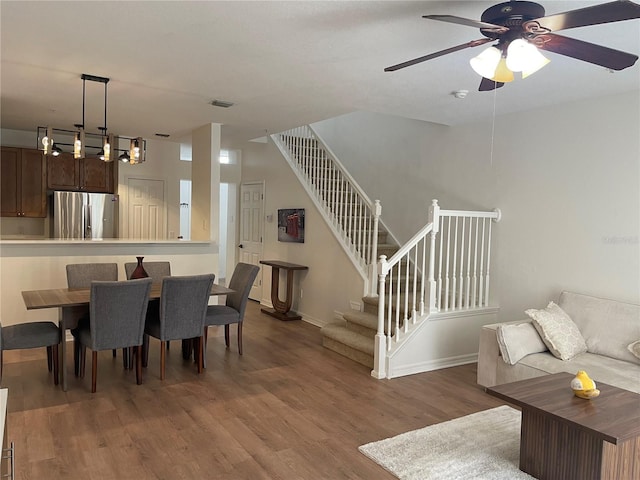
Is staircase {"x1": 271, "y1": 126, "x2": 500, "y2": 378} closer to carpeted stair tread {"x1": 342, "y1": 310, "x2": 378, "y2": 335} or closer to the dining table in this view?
carpeted stair tread {"x1": 342, "y1": 310, "x2": 378, "y2": 335}

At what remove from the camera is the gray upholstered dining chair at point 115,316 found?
12.5ft

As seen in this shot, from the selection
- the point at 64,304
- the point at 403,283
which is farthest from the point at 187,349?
the point at 403,283

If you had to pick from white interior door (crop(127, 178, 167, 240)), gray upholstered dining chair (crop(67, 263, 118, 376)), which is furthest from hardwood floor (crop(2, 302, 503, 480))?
white interior door (crop(127, 178, 167, 240))

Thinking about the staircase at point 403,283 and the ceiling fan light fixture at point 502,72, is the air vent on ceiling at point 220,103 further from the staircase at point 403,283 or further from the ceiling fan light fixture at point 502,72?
the ceiling fan light fixture at point 502,72

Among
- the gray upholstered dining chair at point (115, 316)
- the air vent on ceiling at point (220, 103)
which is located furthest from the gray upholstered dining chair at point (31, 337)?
the air vent on ceiling at point (220, 103)

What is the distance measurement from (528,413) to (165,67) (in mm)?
3544

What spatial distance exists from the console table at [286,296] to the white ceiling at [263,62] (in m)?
2.22

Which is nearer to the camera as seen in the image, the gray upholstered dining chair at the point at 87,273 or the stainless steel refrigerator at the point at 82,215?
the gray upholstered dining chair at the point at 87,273

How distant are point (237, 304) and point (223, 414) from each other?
66.0 inches

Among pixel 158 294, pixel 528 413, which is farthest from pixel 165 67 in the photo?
pixel 528 413

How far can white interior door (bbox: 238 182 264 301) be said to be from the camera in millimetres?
8133

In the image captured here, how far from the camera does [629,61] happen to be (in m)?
2.31

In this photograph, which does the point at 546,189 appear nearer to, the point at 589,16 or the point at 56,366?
the point at 589,16

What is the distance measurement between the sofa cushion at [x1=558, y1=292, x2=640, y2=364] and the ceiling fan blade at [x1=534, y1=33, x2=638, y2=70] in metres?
2.35
